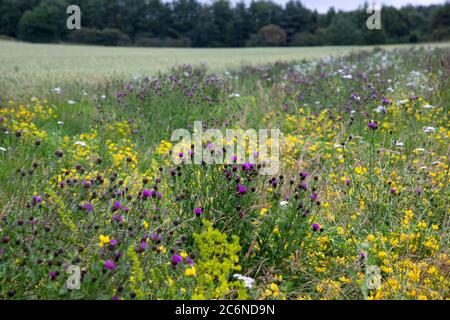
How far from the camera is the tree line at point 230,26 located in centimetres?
4000

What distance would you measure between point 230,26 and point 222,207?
44.0 meters

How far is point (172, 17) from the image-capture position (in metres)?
44.8

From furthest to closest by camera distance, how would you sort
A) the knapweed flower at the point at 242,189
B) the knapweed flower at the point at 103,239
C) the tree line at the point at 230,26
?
the tree line at the point at 230,26 → the knapweed flower at the point at 242,189 → the knapweed flower at the point at 103,239

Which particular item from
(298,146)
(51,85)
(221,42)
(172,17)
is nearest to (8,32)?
(172,17)

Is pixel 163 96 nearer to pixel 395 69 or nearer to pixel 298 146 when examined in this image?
pixel 298 146

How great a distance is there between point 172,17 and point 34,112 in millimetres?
40570

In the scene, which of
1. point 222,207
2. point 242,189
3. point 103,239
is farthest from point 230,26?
point 103,239

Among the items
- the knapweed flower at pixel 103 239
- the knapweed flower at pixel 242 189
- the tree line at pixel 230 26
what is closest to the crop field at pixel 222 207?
the knapweed flower at pixel 103 239

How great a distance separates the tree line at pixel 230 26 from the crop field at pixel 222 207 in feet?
111

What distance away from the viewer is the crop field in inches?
90.0

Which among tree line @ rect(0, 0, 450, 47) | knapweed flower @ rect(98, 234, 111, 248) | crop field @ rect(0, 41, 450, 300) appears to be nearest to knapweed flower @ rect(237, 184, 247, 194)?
crop field @ rect(0, 41, 450, 300)

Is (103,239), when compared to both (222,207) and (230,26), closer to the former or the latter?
(222,207)

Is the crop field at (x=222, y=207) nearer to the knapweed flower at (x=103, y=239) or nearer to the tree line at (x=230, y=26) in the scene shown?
the knapweed flower at (x=103, y=239)

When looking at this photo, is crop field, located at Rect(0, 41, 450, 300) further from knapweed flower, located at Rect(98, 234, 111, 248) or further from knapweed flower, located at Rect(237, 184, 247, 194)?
knapweed flower, located at Rect(237, 184, 247, 194)
